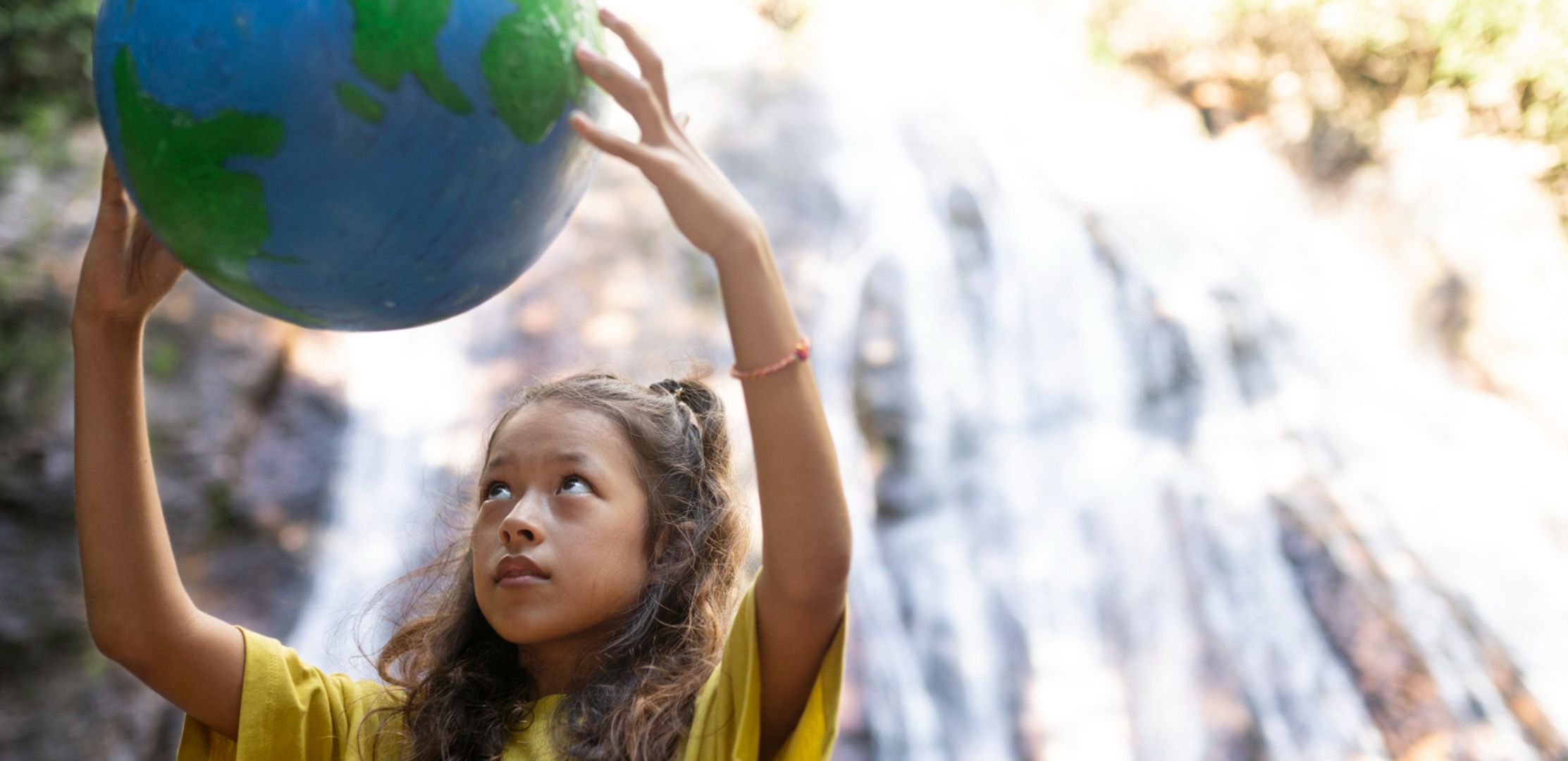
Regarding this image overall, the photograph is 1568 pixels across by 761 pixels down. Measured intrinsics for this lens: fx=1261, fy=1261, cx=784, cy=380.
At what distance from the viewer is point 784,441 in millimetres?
1384

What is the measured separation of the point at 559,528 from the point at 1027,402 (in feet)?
14.8

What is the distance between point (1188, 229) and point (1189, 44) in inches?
89.6

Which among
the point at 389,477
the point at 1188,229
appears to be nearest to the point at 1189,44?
the point at 1188,229

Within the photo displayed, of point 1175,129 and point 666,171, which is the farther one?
point 1175,129

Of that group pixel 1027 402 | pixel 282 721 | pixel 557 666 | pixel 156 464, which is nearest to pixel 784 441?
pixel 557 666

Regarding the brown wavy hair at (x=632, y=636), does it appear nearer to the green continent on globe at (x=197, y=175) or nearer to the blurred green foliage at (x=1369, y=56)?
the green continent on globe at (x=197, y=175)

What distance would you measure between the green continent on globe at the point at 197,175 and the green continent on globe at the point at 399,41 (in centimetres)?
12

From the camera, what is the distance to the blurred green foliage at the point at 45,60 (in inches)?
210

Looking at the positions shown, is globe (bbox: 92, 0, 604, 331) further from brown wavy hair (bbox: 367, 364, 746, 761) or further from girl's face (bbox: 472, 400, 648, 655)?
brown wavy hair (bbox: 367, 364, 746, 761)

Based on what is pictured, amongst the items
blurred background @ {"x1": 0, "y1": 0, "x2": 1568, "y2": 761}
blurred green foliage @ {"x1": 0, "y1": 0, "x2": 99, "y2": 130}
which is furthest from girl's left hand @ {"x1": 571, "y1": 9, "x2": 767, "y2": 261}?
blurred green foliage @ {"x1": 0, "y1": 0, "x2": 99, "y2": 130}

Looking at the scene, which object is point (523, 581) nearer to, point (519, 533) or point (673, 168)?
point (519, 533)

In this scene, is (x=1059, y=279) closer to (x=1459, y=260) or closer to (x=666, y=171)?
(x=1459, y=260)

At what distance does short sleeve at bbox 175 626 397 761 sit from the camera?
162cm

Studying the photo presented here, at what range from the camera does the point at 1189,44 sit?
28.9 feet
